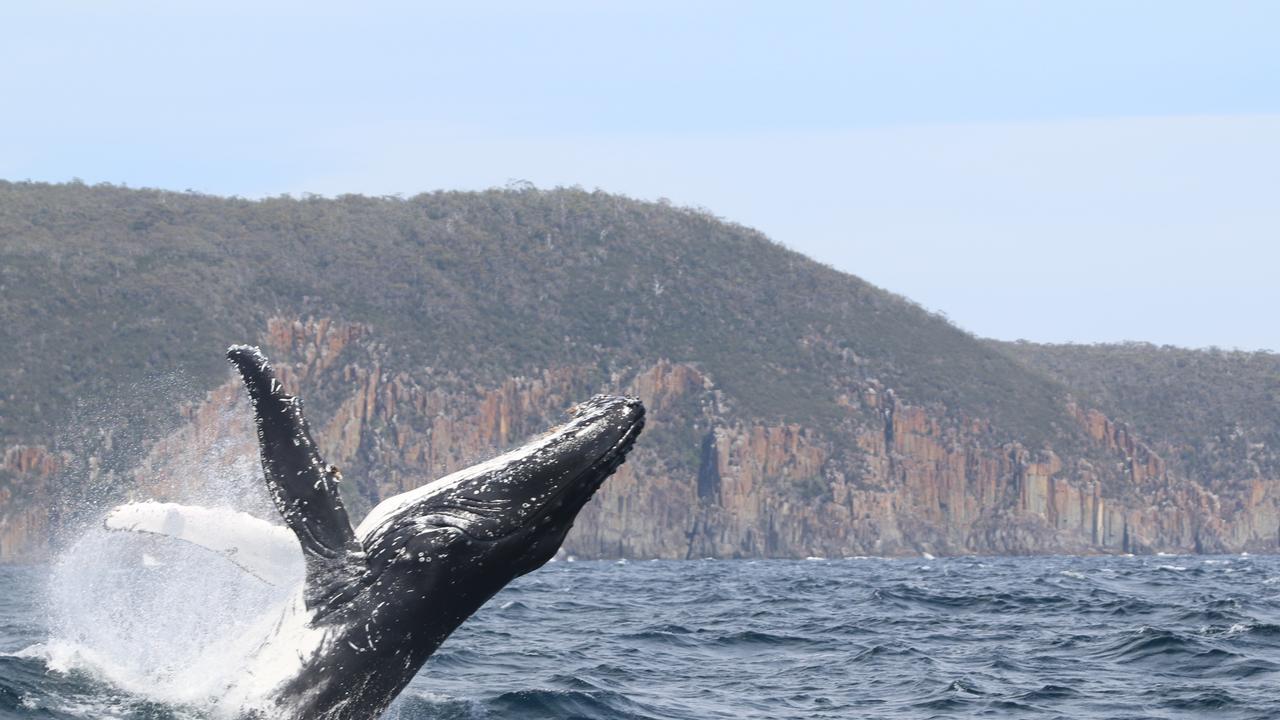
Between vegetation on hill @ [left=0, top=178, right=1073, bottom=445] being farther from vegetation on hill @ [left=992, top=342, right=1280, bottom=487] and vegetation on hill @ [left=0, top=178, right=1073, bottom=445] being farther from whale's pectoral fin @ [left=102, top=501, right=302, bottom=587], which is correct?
whale's pectoral fin @ [left=102, top=501, right=302, bottom=587]

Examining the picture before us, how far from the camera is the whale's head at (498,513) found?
958cm

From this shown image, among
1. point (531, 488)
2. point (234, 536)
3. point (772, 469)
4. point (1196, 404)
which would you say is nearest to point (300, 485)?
point (234, 536)

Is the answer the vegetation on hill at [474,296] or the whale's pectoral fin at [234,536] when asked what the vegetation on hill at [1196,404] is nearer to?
the vegetation on hill at [474,296]

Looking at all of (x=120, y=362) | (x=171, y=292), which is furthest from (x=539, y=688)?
(x=171, y=292)

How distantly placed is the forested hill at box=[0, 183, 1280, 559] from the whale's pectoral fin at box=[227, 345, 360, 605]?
99044mm

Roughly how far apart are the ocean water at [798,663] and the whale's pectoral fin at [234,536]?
1.05 m

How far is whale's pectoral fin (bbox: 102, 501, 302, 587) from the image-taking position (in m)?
10.2

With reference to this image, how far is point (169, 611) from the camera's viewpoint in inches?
488

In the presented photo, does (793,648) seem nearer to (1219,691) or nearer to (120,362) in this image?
(1219,691)

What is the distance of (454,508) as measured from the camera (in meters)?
9.71

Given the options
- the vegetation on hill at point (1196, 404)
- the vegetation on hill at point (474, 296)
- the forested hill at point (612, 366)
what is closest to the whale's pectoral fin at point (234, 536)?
the forested hill at point (612, 366)

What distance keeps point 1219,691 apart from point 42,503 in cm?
9368

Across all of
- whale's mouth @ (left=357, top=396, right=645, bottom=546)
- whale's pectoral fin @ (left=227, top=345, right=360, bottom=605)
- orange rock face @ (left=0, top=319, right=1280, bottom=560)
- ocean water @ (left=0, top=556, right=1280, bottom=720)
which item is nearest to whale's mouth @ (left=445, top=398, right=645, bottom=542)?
whale's mouth @ (left=357, top=396, right=645, bottom=546)

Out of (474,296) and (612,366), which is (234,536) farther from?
(474,296)
